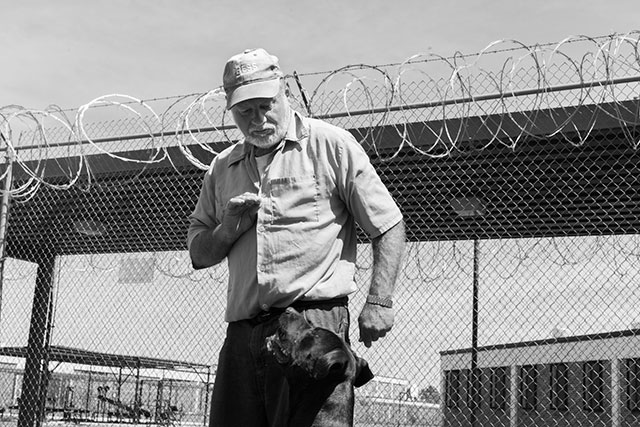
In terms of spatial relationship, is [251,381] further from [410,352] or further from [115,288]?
[115,288]

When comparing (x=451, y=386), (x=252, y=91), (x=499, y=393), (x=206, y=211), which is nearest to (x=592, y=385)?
(x=499, y=393)

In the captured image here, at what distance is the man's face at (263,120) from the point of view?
8.83 ft

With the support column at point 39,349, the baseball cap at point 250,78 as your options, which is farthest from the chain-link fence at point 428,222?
the baseball cap at point 250,78

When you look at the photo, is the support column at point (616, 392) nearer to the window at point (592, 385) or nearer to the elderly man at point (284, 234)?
the window at point (592, 385)

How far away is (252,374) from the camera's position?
262 cm

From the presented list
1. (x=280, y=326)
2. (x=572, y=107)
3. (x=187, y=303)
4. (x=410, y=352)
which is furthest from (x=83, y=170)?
(x=280, y=326)

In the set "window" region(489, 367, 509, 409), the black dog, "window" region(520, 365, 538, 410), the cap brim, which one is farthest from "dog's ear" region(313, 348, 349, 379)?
"window" region(520, 365, 538, 410)

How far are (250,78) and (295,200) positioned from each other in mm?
417

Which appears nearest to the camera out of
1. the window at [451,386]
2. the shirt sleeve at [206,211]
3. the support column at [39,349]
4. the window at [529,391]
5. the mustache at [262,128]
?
the mustache at [262,128]

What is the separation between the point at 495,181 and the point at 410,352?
1.97 meters

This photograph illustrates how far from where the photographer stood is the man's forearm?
263 centimetres

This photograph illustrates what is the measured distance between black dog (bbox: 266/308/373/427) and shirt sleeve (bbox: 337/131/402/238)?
432mm

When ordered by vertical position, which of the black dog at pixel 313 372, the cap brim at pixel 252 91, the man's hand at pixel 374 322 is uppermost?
the cap brim at pixel 252 91

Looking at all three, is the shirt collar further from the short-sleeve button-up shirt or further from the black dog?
the black dog
